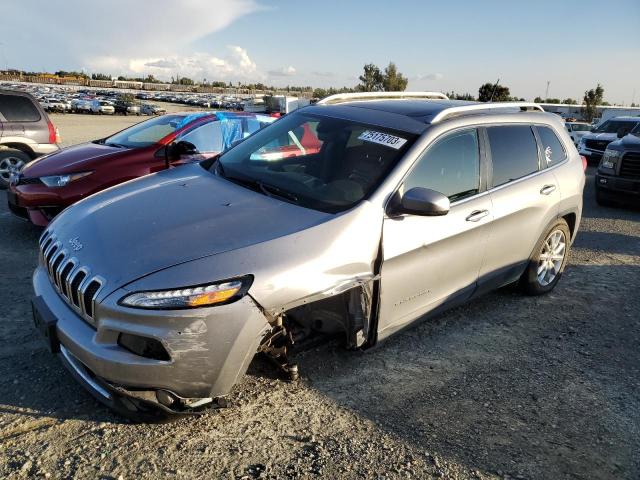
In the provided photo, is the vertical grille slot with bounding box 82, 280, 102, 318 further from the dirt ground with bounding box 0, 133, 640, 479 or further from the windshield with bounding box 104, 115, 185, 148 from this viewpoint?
the windshield with bounding box 104, 115, 185, 148

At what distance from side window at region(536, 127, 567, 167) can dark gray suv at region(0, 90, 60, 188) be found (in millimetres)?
7967

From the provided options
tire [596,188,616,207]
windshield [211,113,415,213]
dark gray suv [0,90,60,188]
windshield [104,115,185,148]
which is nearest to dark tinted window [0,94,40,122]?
dark gray suv [0,90,60,188]

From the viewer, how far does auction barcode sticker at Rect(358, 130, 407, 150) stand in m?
3.46

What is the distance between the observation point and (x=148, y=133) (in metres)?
6.61

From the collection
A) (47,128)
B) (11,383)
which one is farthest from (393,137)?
(47,128)

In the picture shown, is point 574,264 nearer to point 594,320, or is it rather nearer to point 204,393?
point 594,320

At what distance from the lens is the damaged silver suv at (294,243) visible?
2469 mm

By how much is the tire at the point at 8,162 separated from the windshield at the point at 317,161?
6241 millimetres

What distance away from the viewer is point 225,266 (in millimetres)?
2537

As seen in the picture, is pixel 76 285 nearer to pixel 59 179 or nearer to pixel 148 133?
pixel 59 179

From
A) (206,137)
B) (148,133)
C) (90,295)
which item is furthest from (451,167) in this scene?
(148,133)

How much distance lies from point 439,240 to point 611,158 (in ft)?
24.6

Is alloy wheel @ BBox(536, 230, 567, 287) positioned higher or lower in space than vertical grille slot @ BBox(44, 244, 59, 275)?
lower

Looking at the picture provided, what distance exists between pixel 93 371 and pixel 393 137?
Result: 235 centimetres
